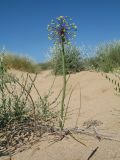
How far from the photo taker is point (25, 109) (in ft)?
12.4

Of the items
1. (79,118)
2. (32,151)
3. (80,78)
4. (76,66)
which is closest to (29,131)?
(32,151)

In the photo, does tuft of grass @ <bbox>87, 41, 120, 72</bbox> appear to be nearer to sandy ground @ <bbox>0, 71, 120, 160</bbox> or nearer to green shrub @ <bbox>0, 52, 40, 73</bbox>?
green shrub @ <bbox>0, 52, 40, 73</bbox>

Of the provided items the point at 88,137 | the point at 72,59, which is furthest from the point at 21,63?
the point at 88,137

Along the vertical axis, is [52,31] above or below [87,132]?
above

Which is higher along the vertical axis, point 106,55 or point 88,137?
point 106,55

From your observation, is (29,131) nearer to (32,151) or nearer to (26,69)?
(32,151)

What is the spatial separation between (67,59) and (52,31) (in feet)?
22.9

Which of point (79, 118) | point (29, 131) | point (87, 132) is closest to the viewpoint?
point (87, 132)

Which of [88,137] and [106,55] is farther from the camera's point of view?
[106,55]

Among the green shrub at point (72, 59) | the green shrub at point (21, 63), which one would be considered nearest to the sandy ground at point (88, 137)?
the green shrub at point (72, 59)

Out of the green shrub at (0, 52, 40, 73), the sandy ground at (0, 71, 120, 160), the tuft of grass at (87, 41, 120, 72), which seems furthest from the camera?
the green shrub at (0, 52, 40, 73)

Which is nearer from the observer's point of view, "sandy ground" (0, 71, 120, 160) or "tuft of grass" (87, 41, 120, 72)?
"sandy ground" (0, 71, 120, 160)

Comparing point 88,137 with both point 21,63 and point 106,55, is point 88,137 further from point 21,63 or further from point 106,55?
point 21,63

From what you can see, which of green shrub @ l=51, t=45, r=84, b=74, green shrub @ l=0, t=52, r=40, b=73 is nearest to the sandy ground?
green shrub @ l=51, t=45, r=84, b=74
